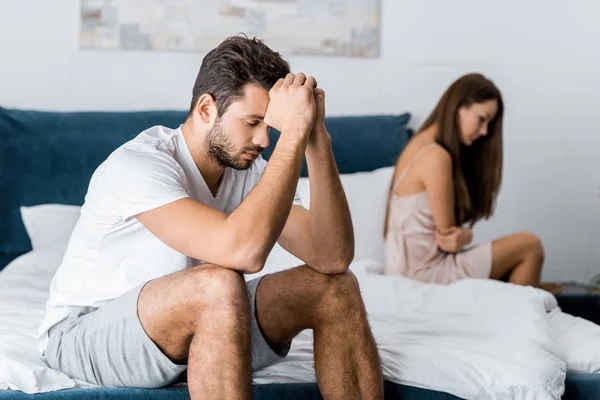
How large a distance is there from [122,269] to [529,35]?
2.52 m

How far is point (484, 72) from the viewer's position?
12.5 ft

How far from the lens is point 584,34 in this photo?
3889 millimetres

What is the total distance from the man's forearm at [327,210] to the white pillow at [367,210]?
1.14m

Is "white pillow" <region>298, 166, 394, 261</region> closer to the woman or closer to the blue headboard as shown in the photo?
the woman

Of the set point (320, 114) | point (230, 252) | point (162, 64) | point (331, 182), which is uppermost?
point (162, 64)

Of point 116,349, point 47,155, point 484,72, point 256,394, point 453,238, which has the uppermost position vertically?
point 484,72

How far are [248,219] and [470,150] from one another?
5.69 ft

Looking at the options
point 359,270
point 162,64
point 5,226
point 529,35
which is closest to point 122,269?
point 359,270

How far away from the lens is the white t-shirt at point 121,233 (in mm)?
1868

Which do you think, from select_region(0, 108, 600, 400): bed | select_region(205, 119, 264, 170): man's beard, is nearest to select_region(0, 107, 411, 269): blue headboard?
select_region(0, 108, 600, 400): bed

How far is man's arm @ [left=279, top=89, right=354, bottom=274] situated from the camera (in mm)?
1948

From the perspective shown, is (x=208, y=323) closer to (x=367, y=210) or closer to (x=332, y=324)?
(x=332, y=324)

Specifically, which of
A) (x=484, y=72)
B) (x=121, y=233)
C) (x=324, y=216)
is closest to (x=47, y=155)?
(x=121, y=233)

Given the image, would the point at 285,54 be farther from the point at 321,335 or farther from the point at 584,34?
the point at 321,335
